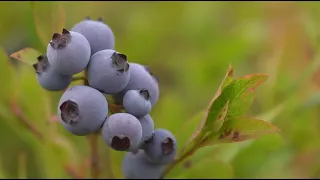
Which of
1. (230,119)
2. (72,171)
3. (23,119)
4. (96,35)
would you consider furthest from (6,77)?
(230,119)

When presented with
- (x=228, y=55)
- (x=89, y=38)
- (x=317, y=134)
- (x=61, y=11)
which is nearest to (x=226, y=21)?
(x=228, y=55)

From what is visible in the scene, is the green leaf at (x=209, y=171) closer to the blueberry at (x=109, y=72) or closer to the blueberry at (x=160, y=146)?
the blueberry at (x=160, y=146)

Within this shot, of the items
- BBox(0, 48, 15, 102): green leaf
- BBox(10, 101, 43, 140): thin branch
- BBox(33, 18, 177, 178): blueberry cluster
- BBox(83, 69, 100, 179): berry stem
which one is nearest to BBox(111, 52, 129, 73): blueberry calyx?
BBox(33, 18, 177, 178): blueberry cluster

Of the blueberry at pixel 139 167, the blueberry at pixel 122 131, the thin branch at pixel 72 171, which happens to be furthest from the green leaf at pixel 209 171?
the blueberry at pixel 122 131

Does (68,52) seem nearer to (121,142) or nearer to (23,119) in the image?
(121,142)

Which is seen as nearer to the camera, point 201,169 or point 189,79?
point 201,169

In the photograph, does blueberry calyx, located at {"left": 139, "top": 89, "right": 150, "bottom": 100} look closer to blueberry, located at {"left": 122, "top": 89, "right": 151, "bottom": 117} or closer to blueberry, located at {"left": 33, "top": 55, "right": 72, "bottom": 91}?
blueberry, located at {"left": 122, "top": 89, "right": 151, "bottom": 117}
